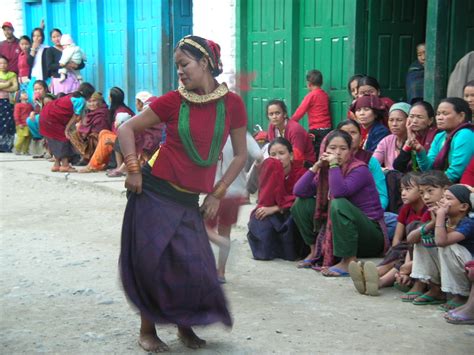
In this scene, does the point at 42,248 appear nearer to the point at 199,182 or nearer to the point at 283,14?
the point at 199,182

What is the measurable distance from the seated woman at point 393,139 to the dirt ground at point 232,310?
3.99ft

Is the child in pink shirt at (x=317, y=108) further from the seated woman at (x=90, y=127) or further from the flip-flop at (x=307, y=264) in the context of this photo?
the seated woman at (x=90, y=127)

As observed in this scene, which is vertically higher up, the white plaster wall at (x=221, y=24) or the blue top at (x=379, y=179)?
the white plaster wall at (x=221, y=24)

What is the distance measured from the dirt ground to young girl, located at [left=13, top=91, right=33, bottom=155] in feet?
21.7

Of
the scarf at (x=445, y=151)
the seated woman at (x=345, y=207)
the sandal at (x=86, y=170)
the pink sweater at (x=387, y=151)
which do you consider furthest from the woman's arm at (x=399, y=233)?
the sandal at (x=86, y=170)

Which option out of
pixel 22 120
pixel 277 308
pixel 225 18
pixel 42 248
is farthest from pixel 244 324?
pixel 22 120

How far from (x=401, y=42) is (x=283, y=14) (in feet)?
4.91

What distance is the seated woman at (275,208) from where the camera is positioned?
6230 millimetres

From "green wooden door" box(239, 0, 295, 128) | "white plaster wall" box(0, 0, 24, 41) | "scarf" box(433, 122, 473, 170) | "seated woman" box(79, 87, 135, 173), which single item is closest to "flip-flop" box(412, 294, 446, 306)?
"scarf" box(433, 122, 473, 170)

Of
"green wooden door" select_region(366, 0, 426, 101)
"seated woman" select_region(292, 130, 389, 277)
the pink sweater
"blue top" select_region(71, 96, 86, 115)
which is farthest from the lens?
"blue top" select_region(71, 96, 86, 115)

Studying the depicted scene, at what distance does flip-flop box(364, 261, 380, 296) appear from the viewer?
5.05m

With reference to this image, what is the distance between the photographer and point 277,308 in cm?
486

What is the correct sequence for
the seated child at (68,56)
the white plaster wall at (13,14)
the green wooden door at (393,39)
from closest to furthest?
1. the green wooden door at (393,39)
2. the seated child at (68,56)
3. the white plaster wall at (13,14)

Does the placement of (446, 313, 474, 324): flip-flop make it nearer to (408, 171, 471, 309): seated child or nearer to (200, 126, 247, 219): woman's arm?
(408, 171, 471, 309): seated child
